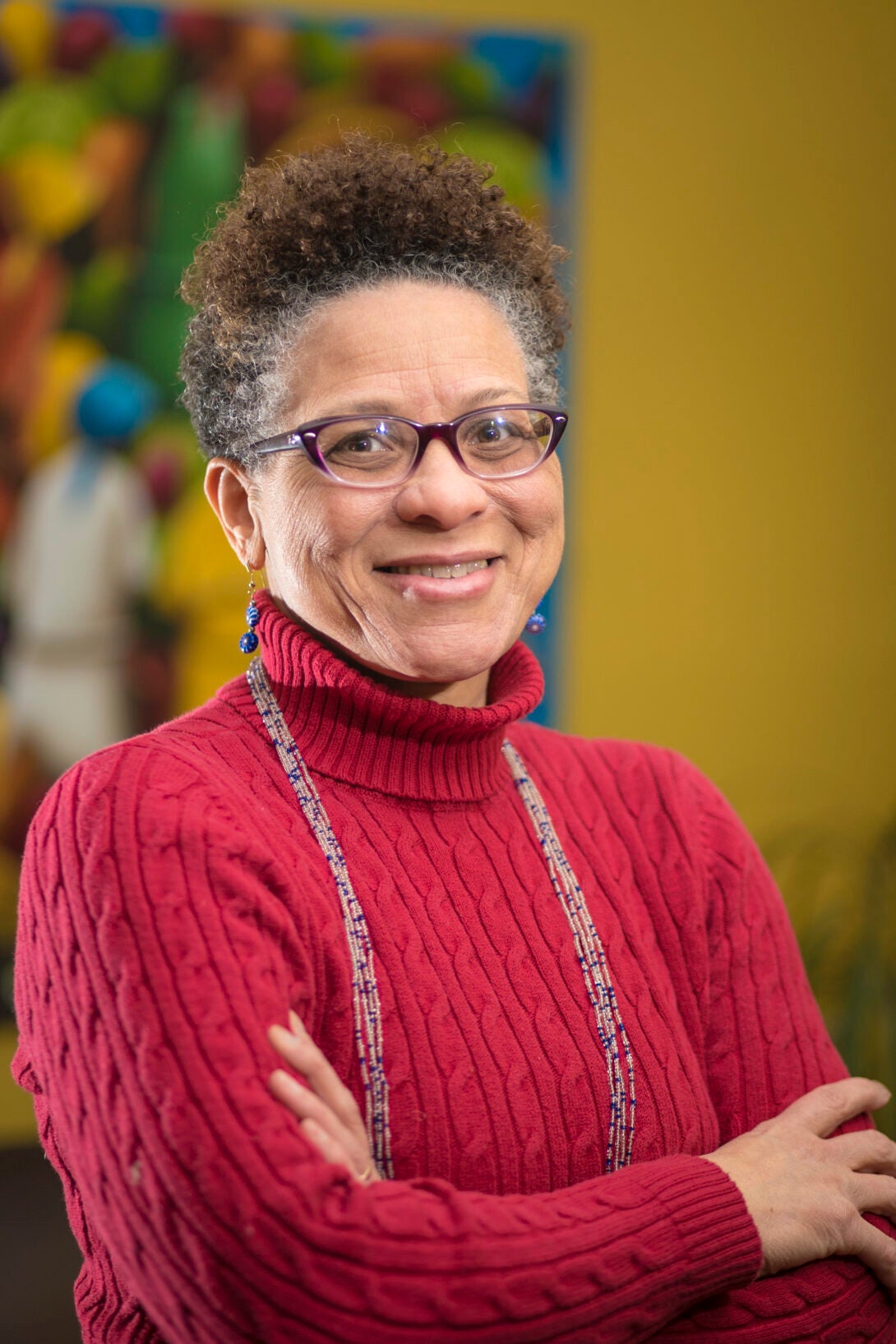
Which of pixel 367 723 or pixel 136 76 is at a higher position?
pixel 136 76

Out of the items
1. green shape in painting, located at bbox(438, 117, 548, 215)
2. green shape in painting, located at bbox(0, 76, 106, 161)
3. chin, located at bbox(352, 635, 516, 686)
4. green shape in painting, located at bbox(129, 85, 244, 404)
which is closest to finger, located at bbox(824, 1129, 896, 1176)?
chin, located at bbox(352, 635, 516, 686)

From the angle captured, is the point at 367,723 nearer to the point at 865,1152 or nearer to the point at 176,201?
the point at 865,1152

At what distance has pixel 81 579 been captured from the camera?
2.76m

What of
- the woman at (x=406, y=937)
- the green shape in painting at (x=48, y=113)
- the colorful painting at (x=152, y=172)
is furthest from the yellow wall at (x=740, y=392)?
the woman at (x=406, y=937)

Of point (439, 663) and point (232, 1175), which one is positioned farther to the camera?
point (439, 663)

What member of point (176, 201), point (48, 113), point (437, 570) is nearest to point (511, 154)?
point (176, 201)

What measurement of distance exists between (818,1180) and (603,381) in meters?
2.10

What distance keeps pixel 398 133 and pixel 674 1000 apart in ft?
6.74

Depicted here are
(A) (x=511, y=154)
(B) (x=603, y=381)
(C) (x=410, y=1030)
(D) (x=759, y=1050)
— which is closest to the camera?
(C) (x=410, y=1030)

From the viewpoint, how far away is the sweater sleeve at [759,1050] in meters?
1.22

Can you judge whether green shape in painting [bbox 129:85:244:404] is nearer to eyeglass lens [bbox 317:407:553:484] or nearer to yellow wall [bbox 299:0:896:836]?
yellow wall [bbox 299:0:896:836]

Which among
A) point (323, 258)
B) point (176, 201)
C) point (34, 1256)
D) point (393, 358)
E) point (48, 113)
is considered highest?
point (48, 113)

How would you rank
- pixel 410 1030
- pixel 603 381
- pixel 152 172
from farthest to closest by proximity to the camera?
pixel 603 381, pixel 152 172, pixel 410 1030

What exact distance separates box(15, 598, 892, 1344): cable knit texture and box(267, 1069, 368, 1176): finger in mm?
16
